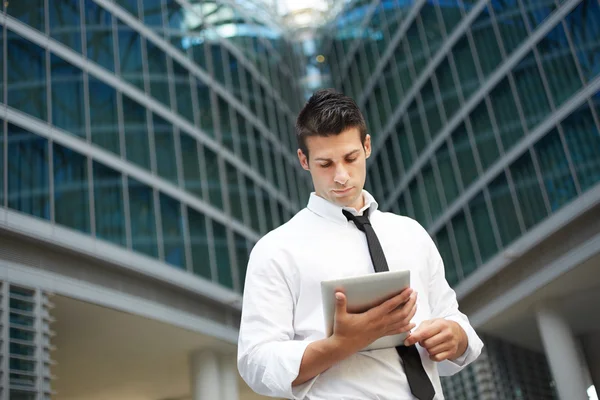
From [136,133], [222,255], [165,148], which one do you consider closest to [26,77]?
[136,133]

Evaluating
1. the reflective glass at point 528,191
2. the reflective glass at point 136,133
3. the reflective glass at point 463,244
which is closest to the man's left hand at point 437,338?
the reflective glass at point 136,133

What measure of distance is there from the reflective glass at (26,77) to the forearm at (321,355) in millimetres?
15002

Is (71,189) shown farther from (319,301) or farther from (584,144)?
(319,301)

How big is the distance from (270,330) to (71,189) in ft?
49.2

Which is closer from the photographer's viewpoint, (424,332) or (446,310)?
(424,332)

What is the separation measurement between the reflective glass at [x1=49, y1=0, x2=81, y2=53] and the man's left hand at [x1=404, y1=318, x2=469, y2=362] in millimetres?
17043

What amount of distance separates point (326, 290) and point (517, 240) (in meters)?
19.0

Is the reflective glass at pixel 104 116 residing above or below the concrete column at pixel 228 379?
above

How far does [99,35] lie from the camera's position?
1988cm

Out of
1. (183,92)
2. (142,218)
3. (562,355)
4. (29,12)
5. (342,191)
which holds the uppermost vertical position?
(183,92)

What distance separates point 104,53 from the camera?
65.5ft

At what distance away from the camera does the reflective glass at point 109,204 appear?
57.9 feet

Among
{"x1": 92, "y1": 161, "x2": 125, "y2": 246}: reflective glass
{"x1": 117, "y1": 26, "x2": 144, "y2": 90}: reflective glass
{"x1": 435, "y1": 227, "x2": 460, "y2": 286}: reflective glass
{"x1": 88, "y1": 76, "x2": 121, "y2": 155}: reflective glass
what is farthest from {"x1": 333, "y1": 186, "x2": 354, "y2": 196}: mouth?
{"x1": 435, "y1": 227, "x2": 460, "y2": 286}: reflective glass

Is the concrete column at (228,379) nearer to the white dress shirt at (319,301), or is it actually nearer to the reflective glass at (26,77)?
the reflective glass at (26,77)
